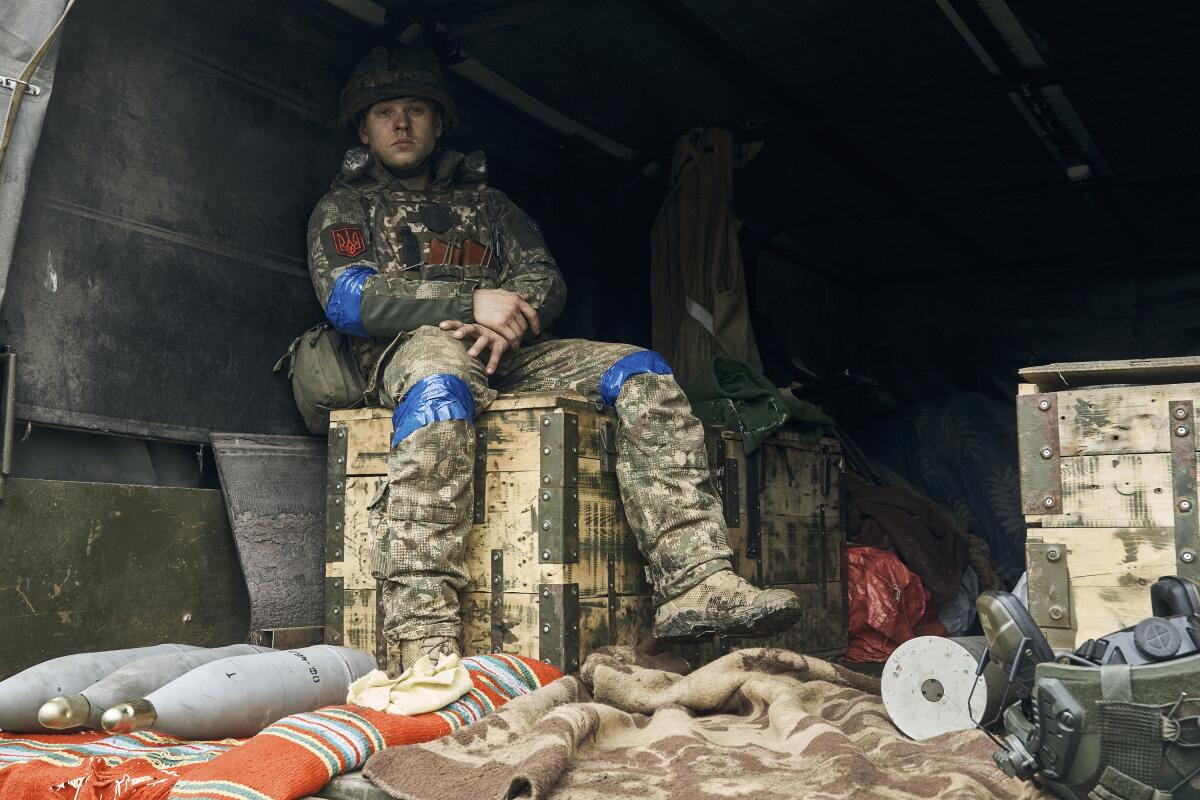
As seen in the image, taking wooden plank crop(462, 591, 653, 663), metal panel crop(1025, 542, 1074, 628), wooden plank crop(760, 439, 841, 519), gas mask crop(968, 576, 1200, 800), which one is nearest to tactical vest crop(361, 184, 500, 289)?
wooden plank crop(462, 591, 653, 663)

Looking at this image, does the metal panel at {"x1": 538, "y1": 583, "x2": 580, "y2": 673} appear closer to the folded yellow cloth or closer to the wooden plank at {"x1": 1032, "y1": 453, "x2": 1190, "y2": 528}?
the folded yellow cloth

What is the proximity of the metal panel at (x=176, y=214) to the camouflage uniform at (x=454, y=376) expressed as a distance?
0.30 metres

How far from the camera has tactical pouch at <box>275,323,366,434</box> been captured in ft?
12.0

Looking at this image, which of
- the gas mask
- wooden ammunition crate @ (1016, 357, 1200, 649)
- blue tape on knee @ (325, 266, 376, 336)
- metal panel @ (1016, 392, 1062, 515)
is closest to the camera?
the gas mask

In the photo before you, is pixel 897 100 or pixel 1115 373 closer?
pixel 1115 373

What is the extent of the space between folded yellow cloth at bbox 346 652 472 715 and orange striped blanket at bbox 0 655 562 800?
0.03 meters

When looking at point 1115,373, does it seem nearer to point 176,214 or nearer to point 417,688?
point 417,688

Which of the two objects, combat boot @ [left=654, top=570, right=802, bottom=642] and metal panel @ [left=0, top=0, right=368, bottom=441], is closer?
combat boot @ [left=654, top=570, right=802, bottom=642]

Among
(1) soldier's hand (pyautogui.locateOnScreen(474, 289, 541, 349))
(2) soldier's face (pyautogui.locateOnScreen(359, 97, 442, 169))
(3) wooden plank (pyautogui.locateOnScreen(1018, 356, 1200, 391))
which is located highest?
(2) soldier's face (pyautogui.locateOnScreen(359, 97, 442, 169))

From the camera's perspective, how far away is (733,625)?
10.0 ft

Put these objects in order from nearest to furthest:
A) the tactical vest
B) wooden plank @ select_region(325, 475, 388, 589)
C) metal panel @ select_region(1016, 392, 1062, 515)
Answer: metal panel @ select_region(1016, 392, 1062, 515), wooden plank @ select_region(325, 475, 388, 589), the tactical vest

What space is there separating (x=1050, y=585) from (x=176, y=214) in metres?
2.74

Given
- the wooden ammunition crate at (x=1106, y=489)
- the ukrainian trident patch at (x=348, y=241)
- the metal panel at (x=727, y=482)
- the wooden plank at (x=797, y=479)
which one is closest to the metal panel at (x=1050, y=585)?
the wooden ammunition crate at (x=1106, y=489)

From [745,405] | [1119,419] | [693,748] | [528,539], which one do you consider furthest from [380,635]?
[1119,419]
